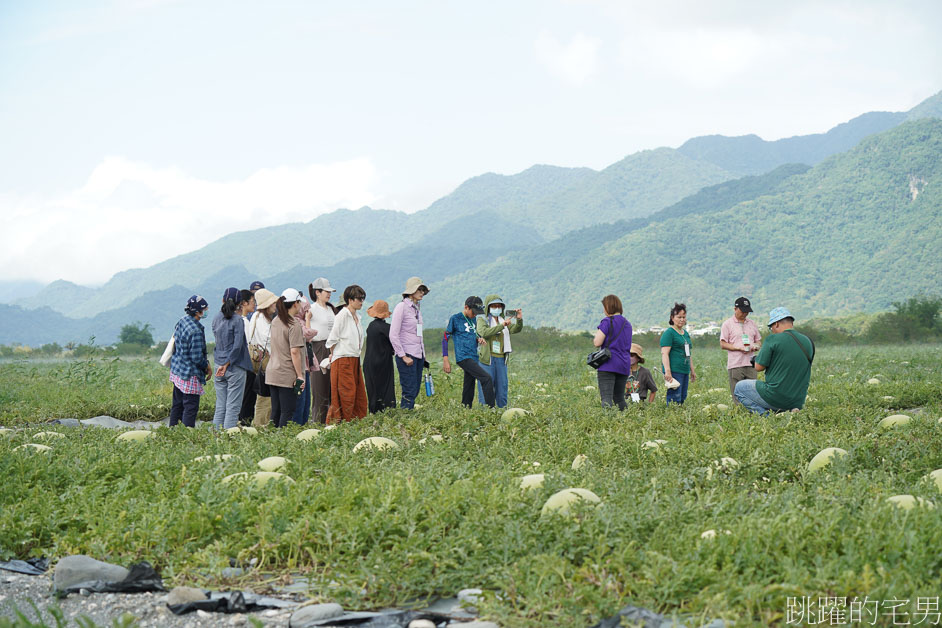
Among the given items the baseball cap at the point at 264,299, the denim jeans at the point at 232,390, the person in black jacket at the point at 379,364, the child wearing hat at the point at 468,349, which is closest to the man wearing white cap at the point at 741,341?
the child wearing hat at the point at 468,349

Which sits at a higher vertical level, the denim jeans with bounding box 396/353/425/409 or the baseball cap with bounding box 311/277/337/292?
the baseball cap with bounding box 311/277/337/292

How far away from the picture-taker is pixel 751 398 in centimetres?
980

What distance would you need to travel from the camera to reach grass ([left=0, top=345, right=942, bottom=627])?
386cm

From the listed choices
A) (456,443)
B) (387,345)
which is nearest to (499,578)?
(456,443)

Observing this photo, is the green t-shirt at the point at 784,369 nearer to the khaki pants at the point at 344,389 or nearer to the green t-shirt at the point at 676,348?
the green t-shirt at the point at 676,348

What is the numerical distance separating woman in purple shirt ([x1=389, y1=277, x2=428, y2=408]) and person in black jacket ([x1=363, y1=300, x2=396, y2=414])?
0.13 metres

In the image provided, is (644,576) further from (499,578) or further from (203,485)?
(203,485)

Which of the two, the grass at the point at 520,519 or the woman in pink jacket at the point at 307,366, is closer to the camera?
the grass at the point at 520,519

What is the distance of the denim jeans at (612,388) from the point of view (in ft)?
35.2

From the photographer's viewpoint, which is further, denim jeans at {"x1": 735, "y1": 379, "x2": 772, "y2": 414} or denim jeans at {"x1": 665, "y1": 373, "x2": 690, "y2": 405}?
denim jeans at {"x1": 665, "y1": 373, "x2": 690, "y2": 405}

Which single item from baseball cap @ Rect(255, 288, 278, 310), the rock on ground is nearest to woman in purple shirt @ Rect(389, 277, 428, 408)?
baseball cap @ Rect(255, 288, 278, 310)

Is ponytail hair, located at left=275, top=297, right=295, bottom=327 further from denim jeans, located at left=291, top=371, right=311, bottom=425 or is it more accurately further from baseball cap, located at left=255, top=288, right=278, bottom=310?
denim jeans, located at left=291, top=371, right=311, bottom=425

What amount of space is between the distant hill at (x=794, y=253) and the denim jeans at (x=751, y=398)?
116146 millimetres

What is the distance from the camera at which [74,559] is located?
439cm
